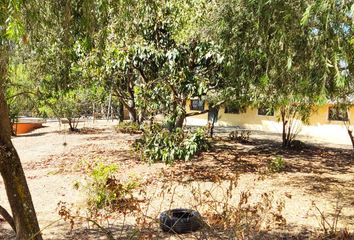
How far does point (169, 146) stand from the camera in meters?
11.5

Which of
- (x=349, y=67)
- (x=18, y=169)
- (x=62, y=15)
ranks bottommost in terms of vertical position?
(x=18, y=169)

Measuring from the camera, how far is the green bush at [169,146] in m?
11.3

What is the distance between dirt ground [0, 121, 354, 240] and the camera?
6.59 m

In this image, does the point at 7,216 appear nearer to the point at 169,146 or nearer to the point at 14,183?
the point at 14,183

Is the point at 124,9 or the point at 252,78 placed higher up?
the point at 124,9

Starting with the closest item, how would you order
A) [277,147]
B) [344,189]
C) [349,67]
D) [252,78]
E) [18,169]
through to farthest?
[18,169] < [349,67] < [252,78] < [344,189] < [277,147]

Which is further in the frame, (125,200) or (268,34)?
(125,200)

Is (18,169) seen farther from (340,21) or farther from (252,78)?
(252,78)

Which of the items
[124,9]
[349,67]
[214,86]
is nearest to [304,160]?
[214,86]

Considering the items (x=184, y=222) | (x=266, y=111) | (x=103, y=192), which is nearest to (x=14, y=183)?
(x=184, y=222)

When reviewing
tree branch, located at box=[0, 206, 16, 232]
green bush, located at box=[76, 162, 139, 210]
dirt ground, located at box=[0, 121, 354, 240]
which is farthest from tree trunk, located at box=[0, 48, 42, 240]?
green bush, located at box=[76, 162, 139, 210]

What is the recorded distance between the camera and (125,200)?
23.7 ft

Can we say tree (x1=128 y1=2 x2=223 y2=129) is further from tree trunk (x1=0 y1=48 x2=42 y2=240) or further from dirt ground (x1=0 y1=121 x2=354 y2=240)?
tree trunk (x1=0 y1=48 x2=42 y2=240)

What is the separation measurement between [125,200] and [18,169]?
3.93m
